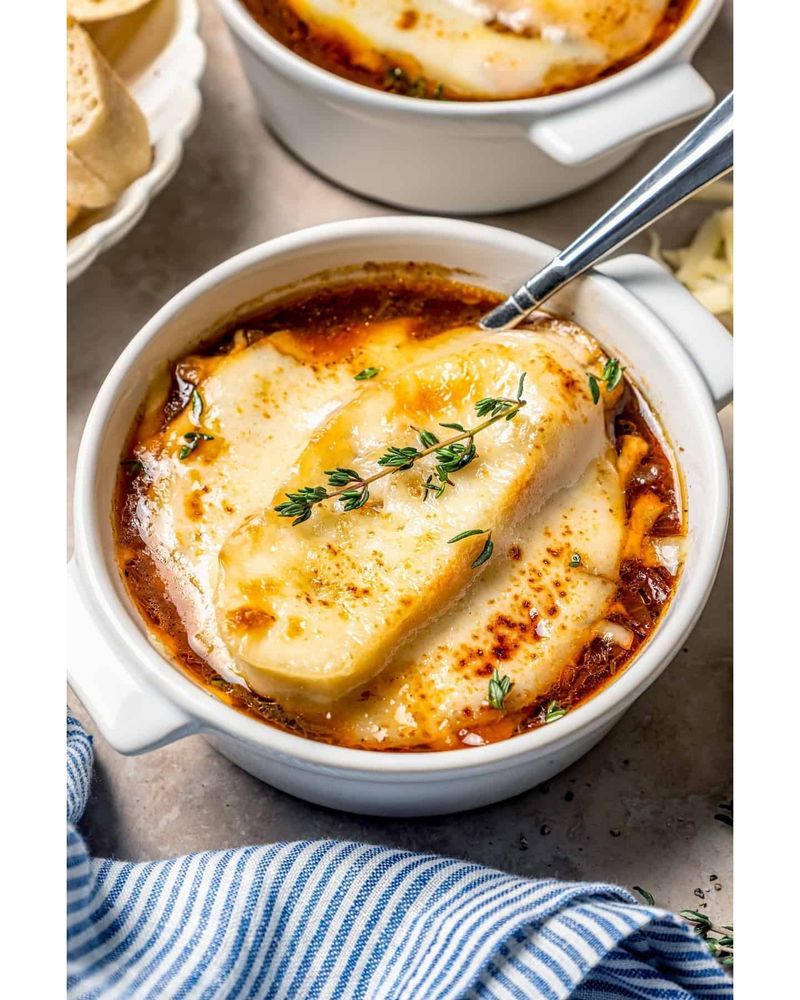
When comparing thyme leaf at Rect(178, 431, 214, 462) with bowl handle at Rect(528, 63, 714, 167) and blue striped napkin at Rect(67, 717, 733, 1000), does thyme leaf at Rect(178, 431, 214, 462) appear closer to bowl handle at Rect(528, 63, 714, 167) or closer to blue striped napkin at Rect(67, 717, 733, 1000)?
blue striped napkin at Rect(67, 717, 733, 1000)

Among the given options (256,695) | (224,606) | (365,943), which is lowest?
A: (365,943)

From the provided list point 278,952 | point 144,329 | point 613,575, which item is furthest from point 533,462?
point 278,952

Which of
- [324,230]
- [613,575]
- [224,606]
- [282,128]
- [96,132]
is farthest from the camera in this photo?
[282,128]

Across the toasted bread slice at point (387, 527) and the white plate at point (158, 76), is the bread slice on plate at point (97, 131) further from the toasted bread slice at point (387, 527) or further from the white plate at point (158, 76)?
the toasted bread slice at point (387, 527)

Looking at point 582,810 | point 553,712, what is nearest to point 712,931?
point 582,810

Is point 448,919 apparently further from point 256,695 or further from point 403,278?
point 403,278

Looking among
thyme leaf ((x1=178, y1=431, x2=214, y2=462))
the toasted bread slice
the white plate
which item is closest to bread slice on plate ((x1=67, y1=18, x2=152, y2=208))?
the white plate

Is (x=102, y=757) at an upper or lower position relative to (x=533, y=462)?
lower

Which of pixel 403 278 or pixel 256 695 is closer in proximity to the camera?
pixel 256 695
